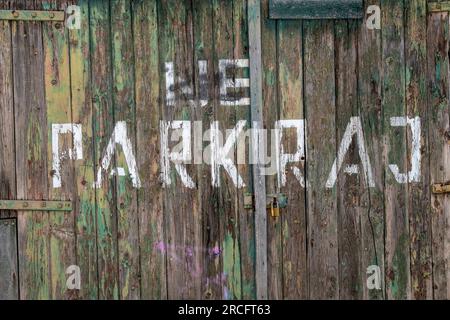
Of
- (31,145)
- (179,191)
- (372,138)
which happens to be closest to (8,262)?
(31,145)

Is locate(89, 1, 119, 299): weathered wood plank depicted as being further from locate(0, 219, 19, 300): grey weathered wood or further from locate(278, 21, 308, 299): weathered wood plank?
locate(278, 21, 308, 299): weathered wood plank

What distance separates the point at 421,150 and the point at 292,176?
0.77 m

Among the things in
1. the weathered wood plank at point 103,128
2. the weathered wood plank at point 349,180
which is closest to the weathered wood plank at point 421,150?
the weathered wood plank at point 349,180

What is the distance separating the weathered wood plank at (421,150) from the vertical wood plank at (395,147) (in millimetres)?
34

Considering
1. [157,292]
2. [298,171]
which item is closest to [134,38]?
[298,171]

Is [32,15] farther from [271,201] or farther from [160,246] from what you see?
[271,201]

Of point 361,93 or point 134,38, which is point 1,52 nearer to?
point 134,38

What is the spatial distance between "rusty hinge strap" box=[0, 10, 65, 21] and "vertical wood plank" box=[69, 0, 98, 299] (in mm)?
116

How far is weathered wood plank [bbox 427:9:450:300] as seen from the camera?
12.9 ft

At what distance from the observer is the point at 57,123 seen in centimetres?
391

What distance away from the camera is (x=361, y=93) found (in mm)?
3945

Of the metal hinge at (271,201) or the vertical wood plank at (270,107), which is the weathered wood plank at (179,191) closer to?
the metal hinge at (271,201)

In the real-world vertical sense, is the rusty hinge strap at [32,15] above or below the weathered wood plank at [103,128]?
above

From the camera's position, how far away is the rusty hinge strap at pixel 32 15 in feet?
12.7
